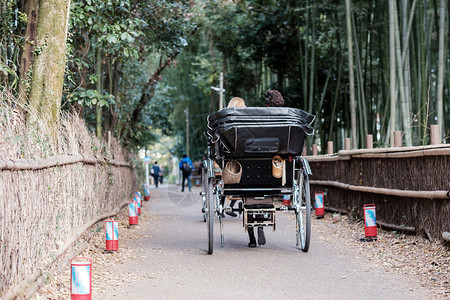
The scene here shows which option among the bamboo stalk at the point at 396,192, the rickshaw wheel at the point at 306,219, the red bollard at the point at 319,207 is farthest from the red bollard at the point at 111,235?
the red bollard at the point at 319,207

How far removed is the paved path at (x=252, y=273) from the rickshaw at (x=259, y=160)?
39 centimetres

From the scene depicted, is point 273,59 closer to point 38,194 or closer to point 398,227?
point 398,227

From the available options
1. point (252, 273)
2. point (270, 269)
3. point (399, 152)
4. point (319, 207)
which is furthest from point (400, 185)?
point (319, 207)

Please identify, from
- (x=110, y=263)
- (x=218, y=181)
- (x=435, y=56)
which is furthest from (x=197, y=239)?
(x=435, y=56)

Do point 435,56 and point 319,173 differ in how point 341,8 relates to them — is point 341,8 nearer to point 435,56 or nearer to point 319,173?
point 435,56

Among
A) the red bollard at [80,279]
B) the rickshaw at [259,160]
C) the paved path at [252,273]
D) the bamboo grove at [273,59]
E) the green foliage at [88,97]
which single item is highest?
the bamboo grove at [273,59]

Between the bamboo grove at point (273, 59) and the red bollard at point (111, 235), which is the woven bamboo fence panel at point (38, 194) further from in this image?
the bamboo grove at point (273, 59)

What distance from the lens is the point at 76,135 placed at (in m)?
8.38

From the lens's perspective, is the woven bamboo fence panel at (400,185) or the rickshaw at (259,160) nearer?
the woven bamboo fence panel at (400,185)

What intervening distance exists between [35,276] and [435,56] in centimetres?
1516

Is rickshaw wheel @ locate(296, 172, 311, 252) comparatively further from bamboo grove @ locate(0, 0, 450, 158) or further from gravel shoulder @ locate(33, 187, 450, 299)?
bamboo grove @ locate(0, 0, 450, 158)

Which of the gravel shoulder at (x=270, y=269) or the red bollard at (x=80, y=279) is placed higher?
the red bollard at (x=80, y=279)

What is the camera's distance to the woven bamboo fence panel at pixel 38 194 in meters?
4.19

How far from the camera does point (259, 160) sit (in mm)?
7125
